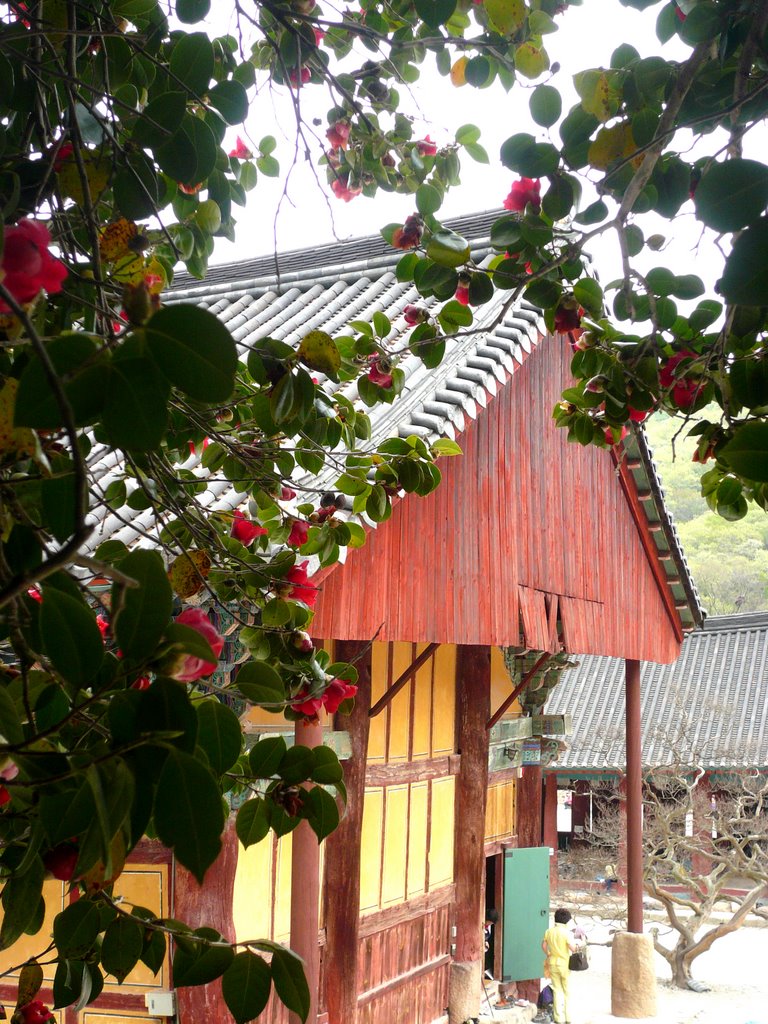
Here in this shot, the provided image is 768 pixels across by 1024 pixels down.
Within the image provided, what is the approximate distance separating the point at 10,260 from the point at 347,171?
76.7 inches

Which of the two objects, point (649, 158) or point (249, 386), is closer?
point (649, 158)

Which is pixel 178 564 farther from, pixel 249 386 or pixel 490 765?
pixel 490 765

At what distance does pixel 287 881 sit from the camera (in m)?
5.43

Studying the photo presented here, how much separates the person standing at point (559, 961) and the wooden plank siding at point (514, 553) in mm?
2588

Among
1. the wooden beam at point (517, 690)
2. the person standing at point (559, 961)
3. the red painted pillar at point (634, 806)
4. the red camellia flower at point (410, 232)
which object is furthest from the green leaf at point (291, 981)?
the person standing at point (559, 961)

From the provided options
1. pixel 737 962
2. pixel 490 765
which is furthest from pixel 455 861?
pixel 737 962

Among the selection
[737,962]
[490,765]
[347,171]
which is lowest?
[737,962]

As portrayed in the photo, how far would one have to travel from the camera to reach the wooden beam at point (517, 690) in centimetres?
765

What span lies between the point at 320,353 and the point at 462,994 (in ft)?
21.4

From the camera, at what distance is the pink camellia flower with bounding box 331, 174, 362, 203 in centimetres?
259

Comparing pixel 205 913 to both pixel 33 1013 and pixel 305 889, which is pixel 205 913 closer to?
pixel 305 889

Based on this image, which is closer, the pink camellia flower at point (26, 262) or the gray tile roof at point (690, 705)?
the pink camellia flower at point (26, 262)

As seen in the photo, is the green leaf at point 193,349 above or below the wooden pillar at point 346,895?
above

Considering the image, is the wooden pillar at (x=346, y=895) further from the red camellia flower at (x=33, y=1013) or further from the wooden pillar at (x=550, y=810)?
the wooden pillar at (x=550, y=810)
